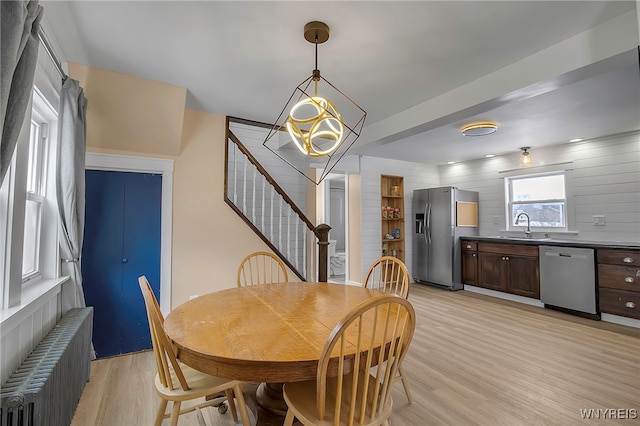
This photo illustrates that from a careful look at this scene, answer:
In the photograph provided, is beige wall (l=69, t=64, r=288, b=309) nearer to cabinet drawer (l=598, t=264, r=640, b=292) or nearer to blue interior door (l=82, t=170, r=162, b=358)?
blue interior door (l=82, t=170, r=162, b=358)

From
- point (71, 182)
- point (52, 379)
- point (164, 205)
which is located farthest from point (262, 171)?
point (52, 379)

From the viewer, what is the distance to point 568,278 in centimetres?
397

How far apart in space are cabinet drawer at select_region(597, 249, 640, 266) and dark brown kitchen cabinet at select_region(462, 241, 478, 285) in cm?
171

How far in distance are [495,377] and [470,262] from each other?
3.23 metres

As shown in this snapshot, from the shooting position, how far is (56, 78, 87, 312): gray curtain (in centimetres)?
214

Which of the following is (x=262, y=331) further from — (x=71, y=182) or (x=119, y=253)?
(x=119, y=253)

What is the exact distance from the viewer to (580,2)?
5.54 ft

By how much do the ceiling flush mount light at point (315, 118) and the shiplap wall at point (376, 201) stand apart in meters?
1.31

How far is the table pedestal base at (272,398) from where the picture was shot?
5.87 feet

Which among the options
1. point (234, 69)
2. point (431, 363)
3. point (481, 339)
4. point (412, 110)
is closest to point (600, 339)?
point (481, 339)

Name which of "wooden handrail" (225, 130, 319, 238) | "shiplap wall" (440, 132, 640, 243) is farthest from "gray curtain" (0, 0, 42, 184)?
"shiplap wall" (440, 132, 640, 243)

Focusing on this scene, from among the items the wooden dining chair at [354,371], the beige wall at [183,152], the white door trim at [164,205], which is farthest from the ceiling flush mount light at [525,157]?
the white door trim at [164,205]

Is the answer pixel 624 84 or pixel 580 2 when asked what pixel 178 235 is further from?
pixel 624 84

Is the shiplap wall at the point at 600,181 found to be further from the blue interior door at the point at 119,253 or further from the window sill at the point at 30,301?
the window sill at the point at 30,301
